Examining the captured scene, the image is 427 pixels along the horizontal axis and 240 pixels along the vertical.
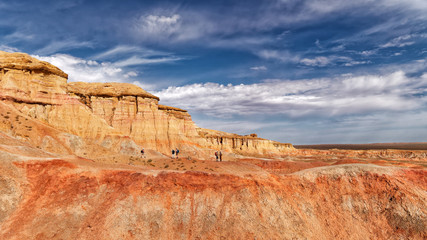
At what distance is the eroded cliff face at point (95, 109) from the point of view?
37750 millimetres

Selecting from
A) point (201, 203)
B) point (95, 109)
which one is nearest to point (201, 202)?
point (201, 203)

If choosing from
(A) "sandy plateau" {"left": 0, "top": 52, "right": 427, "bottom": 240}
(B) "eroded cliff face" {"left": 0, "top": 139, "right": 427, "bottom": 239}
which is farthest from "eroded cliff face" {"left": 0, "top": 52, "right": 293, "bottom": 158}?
(B) "eroded cliff face" {"left": 0, "top": 139, "right": 427, "bottom": 239}

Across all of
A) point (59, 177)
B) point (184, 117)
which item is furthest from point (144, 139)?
point (59, 177)

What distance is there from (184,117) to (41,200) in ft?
191

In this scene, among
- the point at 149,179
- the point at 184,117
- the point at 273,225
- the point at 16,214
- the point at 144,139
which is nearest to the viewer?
the point at 16,214

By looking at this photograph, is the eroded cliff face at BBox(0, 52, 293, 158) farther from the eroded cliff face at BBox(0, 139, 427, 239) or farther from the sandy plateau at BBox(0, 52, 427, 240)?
the eroded cliff face at BBox(0, 139, 427, 239)

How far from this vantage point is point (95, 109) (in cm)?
5181

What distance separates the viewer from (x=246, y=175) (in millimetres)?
20281

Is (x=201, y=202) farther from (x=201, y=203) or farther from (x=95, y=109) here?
(x=95, y=109)

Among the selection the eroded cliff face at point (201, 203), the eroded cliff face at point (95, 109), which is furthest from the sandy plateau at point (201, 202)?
the eroded cliff face at point (95, 109)

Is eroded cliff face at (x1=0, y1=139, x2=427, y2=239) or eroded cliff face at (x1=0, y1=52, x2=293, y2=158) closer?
eroded cliff face at (x1=0, y1=139, x2=427, y2=239)

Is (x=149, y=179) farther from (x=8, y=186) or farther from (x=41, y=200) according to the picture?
(x=8, y=186)

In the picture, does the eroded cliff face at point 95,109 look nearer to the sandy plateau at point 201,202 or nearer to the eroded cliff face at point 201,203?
the sandy plateau at point 201,202

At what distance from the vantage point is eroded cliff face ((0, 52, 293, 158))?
37750 mm
